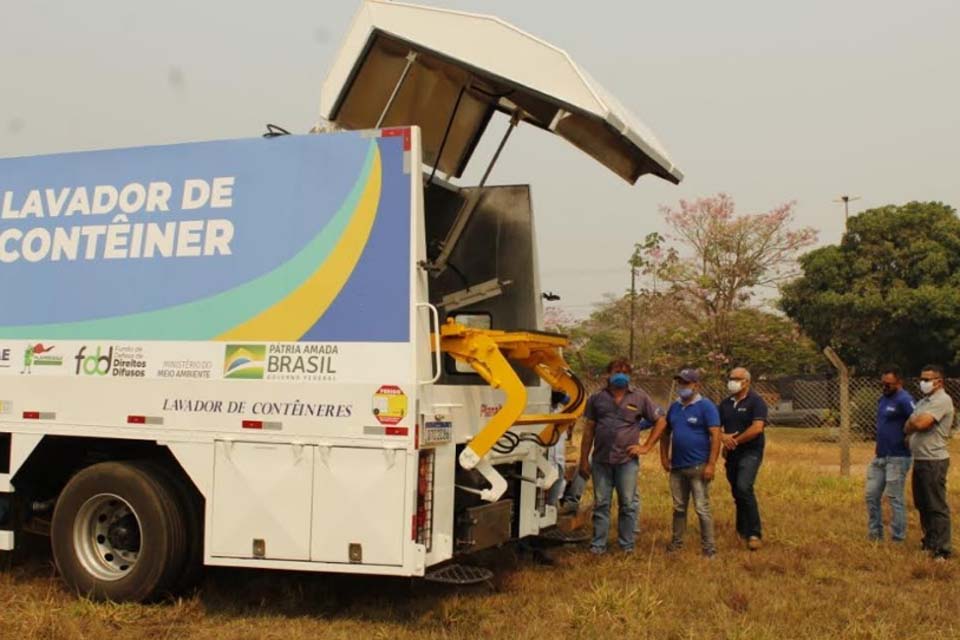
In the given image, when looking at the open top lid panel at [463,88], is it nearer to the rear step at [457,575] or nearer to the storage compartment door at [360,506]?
the storage compartment door at [360,506]

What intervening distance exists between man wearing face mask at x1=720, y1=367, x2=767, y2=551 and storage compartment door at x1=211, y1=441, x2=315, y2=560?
173 inches

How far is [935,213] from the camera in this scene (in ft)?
85.0

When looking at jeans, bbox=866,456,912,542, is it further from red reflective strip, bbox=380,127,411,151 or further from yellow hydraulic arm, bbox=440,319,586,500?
red reflective strip, bbox=380,127,411,151

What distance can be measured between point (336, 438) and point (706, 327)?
23.6 metres

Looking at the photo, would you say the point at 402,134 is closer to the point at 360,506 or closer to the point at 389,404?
the point at 389,404

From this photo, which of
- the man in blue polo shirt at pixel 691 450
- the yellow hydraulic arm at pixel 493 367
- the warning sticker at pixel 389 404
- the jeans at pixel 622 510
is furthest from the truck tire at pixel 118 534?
the man in blue polo shirt at pixel 691 450

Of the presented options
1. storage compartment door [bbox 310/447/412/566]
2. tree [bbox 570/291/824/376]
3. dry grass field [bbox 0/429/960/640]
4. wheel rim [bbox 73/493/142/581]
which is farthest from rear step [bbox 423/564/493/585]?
tree [bbox 570/291/824/376]

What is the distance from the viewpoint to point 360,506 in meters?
5.48

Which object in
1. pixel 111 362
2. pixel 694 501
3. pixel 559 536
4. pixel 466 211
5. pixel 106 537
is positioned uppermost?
pixel 466 211

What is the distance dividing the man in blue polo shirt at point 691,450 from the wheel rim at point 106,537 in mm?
4022

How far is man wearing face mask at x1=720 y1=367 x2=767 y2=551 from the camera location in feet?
27.8

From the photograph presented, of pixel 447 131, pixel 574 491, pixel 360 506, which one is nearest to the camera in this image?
pixel 360 506

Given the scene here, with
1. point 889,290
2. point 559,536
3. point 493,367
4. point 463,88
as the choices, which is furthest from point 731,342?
point 493,367

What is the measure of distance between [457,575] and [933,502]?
4528 mm
